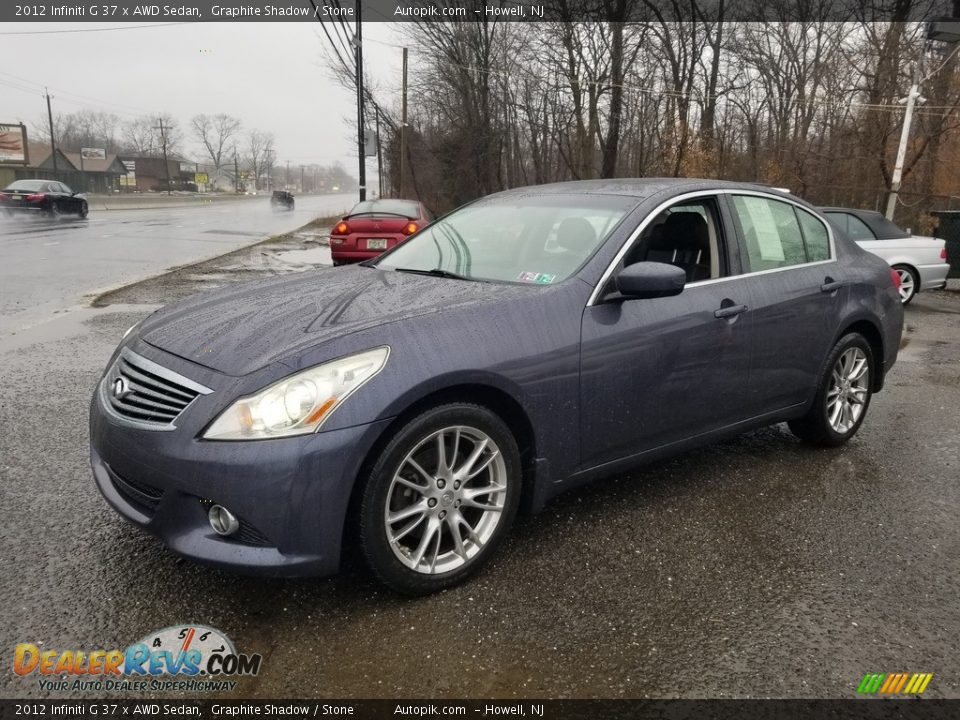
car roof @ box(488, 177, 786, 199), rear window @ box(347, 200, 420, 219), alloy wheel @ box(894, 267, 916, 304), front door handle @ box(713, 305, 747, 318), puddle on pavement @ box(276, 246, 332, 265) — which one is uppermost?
car roof @ box(488, 177, 786, 199)

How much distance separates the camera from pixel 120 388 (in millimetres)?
2684

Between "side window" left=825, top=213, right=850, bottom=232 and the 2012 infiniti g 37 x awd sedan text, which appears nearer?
the 2012 infiniti g 37 x awd sedan text

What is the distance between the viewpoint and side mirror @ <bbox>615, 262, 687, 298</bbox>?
117 inches

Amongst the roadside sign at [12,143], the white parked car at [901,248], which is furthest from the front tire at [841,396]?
the roadside sign at [12,143]

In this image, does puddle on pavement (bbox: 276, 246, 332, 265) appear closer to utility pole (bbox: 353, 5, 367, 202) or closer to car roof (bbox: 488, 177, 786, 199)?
utility pole (bbox: 353, 5, 367, 202)

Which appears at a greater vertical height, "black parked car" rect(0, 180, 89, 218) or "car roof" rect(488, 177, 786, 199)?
"car roof" rect(488, 177, 786, 199)

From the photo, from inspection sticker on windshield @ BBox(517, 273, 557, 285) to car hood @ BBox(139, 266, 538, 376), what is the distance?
0.36ft

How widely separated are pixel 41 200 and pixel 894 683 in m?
34.5

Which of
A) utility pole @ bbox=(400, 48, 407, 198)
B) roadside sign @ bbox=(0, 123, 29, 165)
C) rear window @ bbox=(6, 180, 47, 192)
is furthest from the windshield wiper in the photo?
roadside sign @ bbox=(0, 123, 29, 165)

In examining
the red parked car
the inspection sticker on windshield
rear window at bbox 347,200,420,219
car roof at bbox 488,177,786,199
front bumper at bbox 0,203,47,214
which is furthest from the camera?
front bumper at bbox 0,203,47,214

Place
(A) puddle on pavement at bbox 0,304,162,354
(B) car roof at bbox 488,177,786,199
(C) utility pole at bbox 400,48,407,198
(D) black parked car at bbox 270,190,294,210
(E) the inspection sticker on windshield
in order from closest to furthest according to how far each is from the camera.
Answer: (E) the inspection sticker on windshield, (B) car roof at bbox 488,177,786,199, (A) puddle on pavement at bbox 0,304,162,354, (C) utility pole at bbox 400,48,407,198, (D) black parked car at bbox 270,190,294,210

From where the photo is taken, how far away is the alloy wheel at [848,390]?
14.1 feet

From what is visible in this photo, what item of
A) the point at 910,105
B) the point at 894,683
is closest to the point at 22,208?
the point at 910,105

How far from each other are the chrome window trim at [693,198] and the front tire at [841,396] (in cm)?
58
